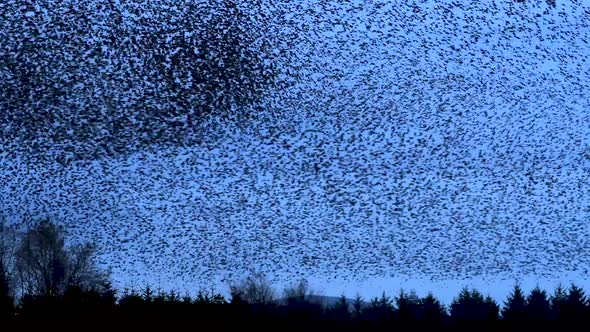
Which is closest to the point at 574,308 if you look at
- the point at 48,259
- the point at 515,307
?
the point at 515,307

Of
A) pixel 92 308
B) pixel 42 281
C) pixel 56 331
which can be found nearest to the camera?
pixel 56 331

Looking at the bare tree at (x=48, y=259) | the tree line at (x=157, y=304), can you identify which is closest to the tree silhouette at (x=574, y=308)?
the tree line at (x=157, y=304)

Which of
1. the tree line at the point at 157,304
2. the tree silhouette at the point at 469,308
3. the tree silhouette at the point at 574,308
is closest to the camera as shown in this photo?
the tree line at the point at 157,304

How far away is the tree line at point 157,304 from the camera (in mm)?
24953

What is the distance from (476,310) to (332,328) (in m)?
34.2

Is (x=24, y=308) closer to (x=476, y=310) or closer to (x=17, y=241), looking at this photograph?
(x=17, y=241)

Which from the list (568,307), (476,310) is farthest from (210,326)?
(476,310)

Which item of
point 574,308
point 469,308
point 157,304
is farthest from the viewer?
point 469,308

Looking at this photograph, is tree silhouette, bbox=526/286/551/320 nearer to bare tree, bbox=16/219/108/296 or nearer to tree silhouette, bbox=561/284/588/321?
tree silhouette, bbox=561/284/588/321

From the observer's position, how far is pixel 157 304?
2811 cm

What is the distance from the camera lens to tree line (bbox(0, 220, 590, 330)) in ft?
81.9

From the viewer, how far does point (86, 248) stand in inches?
2982

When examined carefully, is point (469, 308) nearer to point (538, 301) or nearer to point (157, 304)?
point (538, 301)

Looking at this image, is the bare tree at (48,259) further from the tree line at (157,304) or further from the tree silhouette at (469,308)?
the tree silhouette at (469,308)
